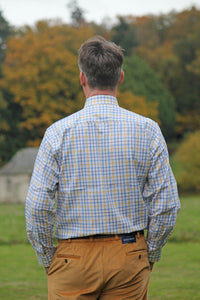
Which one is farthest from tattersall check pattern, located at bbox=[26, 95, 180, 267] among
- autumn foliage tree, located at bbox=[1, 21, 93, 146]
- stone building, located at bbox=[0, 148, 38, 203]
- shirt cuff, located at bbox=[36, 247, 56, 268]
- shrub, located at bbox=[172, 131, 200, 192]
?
autumn foliage tree, located at bbox=[1, 21, 93, 146]

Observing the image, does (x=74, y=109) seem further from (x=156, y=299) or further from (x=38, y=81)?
(x=156, y=299)

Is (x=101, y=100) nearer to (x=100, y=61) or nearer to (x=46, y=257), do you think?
(x=100, y=61)

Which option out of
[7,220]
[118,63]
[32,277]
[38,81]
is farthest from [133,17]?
[118,63]

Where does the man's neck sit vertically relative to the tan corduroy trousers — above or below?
above

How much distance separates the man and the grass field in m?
3.65

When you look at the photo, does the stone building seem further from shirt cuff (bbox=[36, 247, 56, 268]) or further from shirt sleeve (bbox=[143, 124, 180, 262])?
shirt sleeve (bbox=[143, 124, 180, 262])

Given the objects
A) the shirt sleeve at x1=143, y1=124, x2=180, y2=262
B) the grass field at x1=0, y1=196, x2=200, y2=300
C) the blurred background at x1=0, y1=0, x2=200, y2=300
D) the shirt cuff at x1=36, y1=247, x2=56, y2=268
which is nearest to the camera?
the shirt sleeve at x1=143, y1=124, x2=180, y2=262

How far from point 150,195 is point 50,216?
22.3 inches

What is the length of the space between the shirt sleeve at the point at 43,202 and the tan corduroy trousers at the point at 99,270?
6.0 inches

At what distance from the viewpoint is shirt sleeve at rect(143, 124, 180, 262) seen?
2908mm

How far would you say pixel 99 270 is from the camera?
9.18ft

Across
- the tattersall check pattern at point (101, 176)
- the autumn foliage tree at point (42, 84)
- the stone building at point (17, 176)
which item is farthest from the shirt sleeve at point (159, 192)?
the autumn foliage tree at point (42, 84)

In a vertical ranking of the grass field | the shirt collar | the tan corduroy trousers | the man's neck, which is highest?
the man's neck

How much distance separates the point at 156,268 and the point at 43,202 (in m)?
6.18
